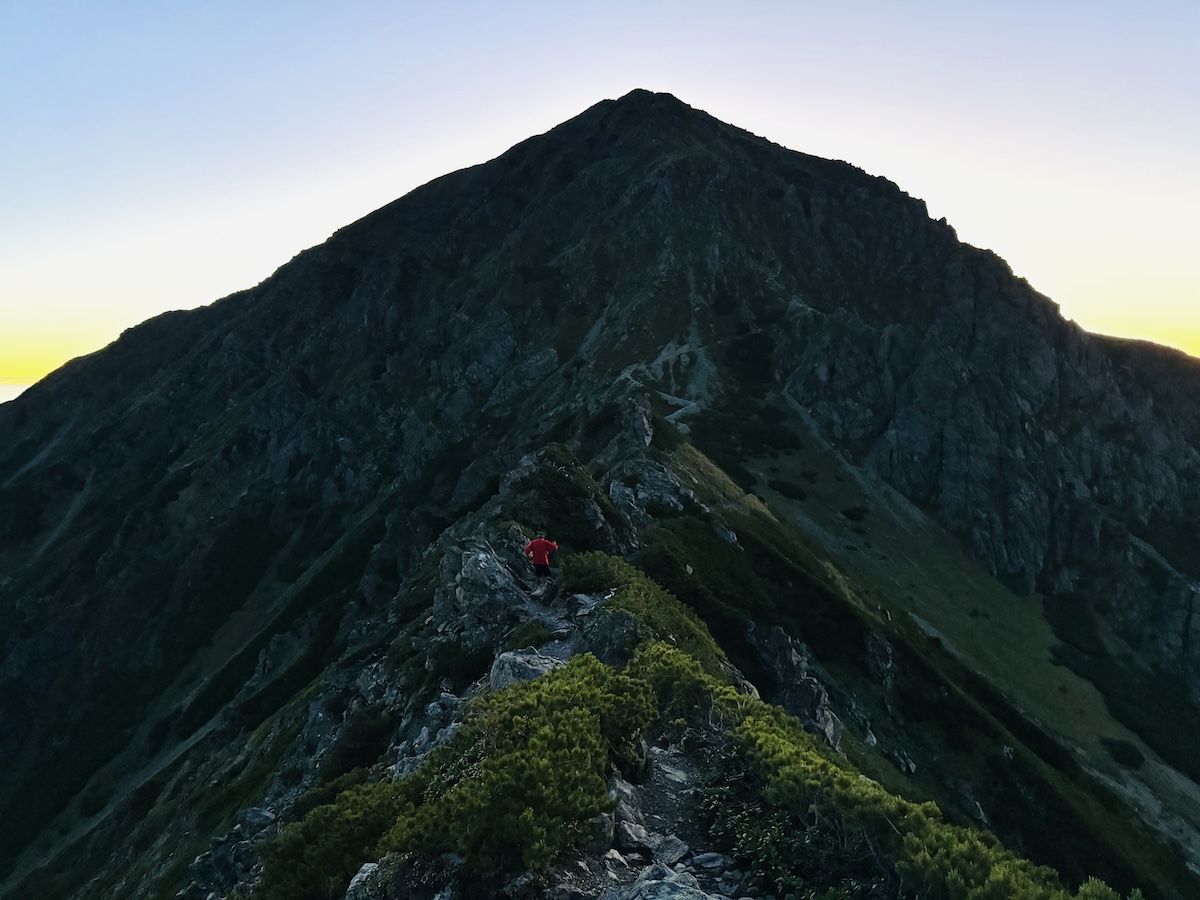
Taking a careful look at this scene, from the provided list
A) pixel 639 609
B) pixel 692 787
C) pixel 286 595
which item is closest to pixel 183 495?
pixel 286 595

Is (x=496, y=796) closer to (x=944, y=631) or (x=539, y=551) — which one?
(x=539, y=551)

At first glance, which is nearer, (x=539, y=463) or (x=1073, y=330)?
(x=539, y=463)

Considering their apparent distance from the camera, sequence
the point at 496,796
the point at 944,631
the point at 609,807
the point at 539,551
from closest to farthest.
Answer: the point at 496,796, the point at 609,807, the point at 539,551, the point at 944,631

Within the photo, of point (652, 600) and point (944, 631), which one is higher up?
point (652, 600)

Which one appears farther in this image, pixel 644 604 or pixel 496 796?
Result: pixel 644 604

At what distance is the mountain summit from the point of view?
16.9 m

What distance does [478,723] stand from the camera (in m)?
19.8

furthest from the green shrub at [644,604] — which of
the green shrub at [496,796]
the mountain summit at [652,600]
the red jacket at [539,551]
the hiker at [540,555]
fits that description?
the green shrub at [496,796]

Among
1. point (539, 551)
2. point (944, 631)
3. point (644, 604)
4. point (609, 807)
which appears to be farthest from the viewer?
point (944, 631)

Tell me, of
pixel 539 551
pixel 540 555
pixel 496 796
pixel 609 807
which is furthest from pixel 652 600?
pixel 496 796

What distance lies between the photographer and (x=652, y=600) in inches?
1405

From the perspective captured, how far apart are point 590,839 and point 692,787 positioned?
4067mm

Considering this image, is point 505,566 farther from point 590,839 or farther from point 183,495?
point 183,495

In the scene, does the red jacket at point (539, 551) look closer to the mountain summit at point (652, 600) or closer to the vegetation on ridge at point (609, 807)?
the mountain summit at point (652, 600)
